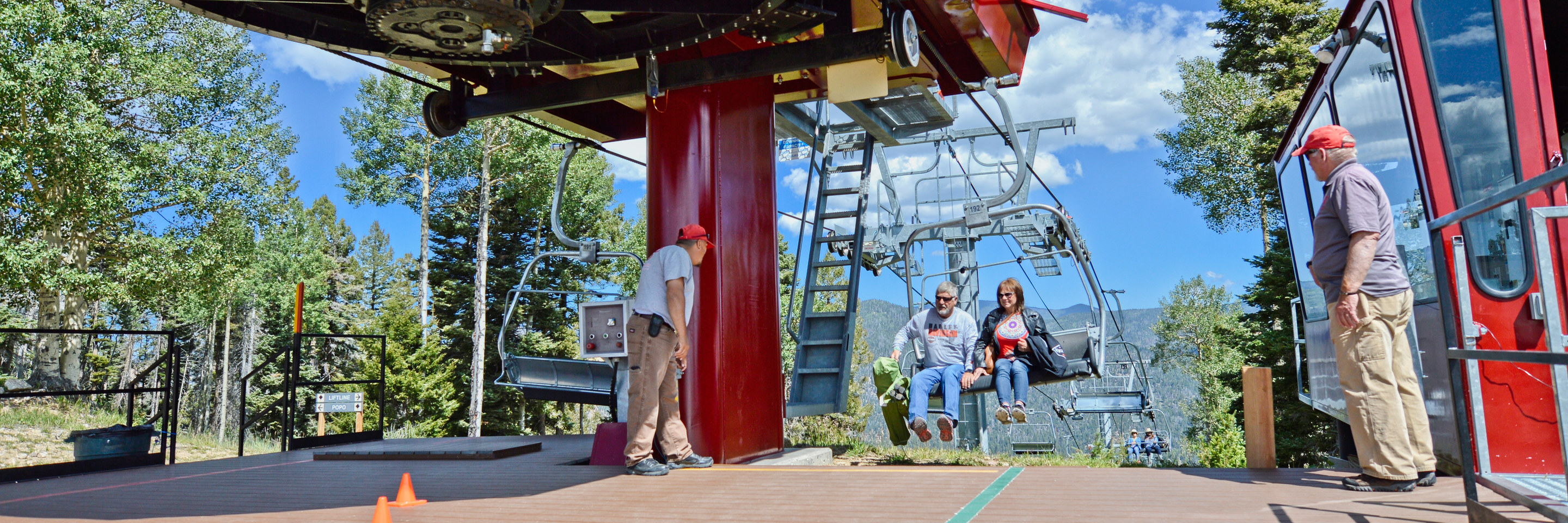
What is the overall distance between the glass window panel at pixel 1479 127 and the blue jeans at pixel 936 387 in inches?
144

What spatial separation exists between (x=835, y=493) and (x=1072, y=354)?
5.21m

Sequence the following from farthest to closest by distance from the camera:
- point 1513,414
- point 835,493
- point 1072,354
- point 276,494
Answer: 1. point 1072,354
2. point 276,494
3. point 835,493
4. point 1513,414

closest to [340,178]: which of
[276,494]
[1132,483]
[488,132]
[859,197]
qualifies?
[488,132]

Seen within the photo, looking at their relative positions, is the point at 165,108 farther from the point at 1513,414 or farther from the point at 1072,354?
the point at 1513,414

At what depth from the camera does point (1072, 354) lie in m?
8.65

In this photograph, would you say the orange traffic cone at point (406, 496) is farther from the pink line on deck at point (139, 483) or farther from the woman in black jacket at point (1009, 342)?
the woman in black jacket at point (1009, 342)

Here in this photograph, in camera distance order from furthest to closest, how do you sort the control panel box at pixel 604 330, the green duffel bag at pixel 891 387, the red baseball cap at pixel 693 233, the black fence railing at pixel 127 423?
the green duffel bag at pixel 891 387
the control panel box at pixel 604 330
the black fence railing at pixel 127 423
the red baseball cap at pixel 693 233

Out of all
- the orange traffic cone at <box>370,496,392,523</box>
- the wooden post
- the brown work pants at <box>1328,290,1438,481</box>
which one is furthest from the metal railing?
the orange traffic cone at <box>370,496,392,523</box>

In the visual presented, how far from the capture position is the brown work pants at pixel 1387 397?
11.6ft

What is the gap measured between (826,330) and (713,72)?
11.5 ft

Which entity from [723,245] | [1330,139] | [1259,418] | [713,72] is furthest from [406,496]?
[1330,139]

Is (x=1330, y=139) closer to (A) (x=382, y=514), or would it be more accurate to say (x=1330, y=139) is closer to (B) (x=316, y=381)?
(A) (x=382, y=514)

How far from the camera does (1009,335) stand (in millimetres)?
6953

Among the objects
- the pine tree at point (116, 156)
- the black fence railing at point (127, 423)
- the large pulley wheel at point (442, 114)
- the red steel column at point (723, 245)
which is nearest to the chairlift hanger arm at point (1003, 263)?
the red steel column at point (723, 245)
